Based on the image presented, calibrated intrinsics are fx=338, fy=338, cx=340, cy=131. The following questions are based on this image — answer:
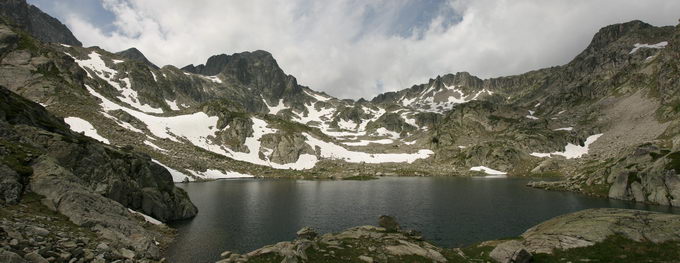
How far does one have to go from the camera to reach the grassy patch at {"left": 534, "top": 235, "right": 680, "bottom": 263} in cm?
2425

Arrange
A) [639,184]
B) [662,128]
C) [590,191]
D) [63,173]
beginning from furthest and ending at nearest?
[662,128], [590,191], [639,184], [63,173]

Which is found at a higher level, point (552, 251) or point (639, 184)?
point (639, 184)

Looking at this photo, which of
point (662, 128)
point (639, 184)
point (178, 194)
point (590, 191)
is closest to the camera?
point (178, 194)

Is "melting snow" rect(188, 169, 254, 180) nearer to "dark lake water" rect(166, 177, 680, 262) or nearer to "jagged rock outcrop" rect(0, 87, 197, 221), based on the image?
"dark lake water" rect(166, 177, 680, 262)

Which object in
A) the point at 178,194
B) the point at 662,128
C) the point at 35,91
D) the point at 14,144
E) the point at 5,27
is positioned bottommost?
the point at 178,194

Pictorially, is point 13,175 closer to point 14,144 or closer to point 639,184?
point 14,144

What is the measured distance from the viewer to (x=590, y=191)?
301ft

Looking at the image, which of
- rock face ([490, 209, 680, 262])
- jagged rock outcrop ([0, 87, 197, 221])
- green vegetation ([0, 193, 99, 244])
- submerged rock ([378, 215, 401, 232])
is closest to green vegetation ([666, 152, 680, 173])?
rock face ([490, 209, 680, 262])

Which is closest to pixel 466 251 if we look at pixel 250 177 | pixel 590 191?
pixel 590 191

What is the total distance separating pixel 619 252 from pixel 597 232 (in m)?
3.67

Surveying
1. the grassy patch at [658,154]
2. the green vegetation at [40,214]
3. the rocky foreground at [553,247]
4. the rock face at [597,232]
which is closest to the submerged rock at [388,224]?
the rocky foreground at [553,247]

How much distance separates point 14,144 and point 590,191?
117201mm

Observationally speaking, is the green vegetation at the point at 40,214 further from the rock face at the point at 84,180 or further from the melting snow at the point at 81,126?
the melting snow at the point at 81,126

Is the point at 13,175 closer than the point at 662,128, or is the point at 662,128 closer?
the point at 13,175
